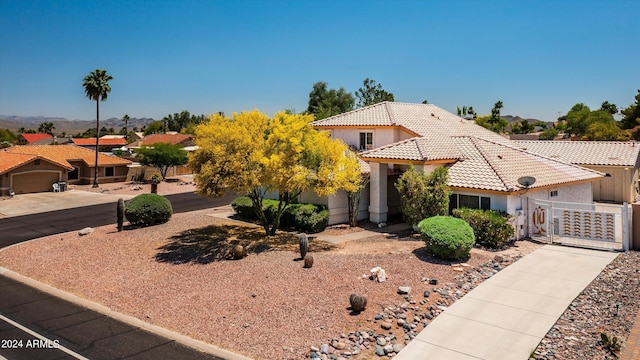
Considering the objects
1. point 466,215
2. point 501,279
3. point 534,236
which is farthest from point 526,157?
point 501,279

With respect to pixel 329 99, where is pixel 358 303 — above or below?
below

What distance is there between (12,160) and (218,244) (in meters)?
37.4

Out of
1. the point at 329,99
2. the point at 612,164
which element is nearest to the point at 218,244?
the point at 612,164

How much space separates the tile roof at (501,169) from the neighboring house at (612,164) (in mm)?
8485

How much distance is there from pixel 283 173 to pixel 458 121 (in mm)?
Result: 22538

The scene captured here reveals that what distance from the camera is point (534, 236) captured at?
19.8m

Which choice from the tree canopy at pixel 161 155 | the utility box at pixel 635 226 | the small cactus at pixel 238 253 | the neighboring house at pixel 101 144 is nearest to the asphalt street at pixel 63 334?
the small cactus at pixel 238 253

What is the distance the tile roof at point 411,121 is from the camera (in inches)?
1152

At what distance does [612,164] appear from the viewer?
31141 millimetres

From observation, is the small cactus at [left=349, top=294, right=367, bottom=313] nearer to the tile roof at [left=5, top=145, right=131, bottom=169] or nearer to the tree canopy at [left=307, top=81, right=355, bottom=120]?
the tile roof at [left=5, top=145, right=131, bottom=169]

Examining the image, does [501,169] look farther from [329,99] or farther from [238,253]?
[329,99]

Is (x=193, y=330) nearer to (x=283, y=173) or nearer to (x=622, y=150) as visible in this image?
(x=283, y=173)

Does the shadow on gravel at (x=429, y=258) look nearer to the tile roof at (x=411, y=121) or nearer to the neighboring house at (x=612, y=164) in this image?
the tile roof at (x=411, y=121)

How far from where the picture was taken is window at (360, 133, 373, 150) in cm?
3014
